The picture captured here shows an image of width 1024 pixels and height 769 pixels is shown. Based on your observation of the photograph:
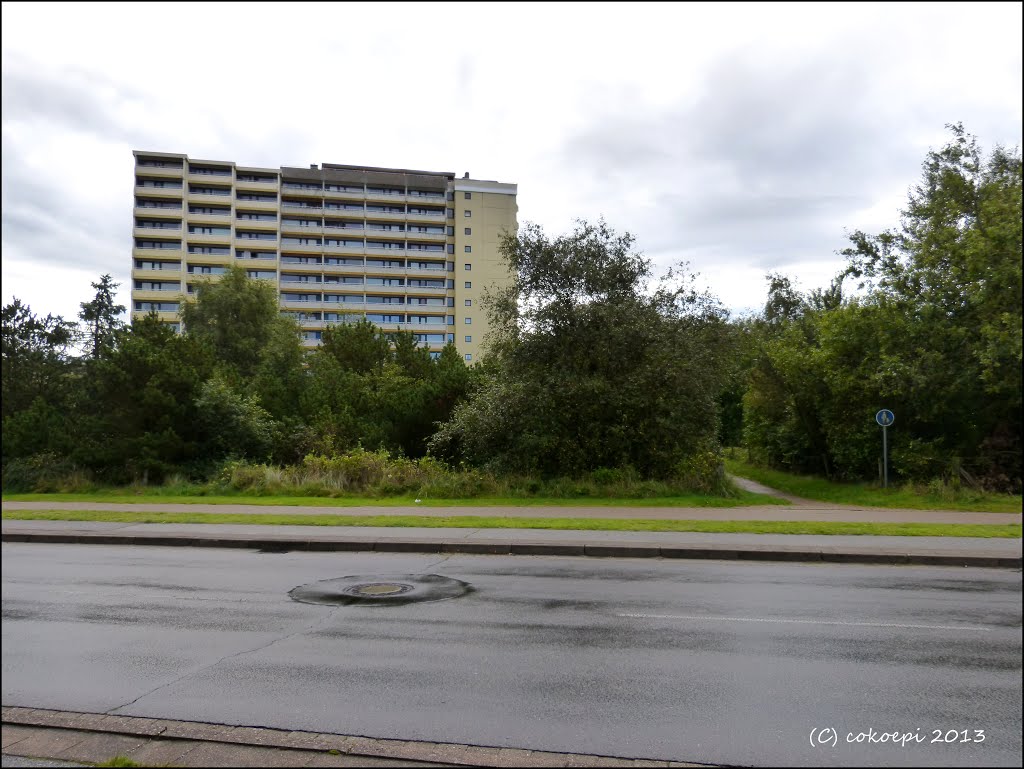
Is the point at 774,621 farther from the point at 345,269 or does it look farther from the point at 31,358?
the point at 345,269

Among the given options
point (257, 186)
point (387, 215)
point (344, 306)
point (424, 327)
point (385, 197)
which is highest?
point (385, 197)

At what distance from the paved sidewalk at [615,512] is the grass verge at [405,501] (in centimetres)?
51

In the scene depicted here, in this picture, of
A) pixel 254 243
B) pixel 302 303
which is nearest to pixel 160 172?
pixel 254 243

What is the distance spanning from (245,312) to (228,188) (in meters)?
48.1

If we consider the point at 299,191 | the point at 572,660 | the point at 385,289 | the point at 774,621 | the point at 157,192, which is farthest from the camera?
the point at 385,289

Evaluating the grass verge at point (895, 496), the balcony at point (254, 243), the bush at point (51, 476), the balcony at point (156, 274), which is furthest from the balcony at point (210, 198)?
the grass verge at point (895, 496)

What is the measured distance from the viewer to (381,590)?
902cm

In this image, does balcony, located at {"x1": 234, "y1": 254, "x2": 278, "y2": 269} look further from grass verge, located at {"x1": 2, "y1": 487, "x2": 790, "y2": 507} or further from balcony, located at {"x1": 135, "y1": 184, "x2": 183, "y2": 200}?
grass verge, located at {"x1": 2, "y1": 487, "x2": 790, "y2": 507}

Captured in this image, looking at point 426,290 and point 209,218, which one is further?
point 426,290

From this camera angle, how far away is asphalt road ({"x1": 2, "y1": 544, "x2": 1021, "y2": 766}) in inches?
177

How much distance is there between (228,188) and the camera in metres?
90.2

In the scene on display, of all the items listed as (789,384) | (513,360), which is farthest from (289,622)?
(789,384)

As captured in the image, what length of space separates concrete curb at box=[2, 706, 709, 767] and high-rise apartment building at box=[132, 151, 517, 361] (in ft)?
266

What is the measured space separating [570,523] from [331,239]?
86.1 m
